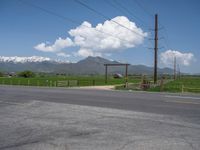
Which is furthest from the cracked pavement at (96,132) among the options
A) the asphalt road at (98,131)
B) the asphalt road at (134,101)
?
the asphalt road at (134,101)

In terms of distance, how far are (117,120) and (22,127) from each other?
319 centimetres

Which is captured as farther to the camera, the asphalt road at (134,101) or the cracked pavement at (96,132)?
the asphalt road at (134,101)

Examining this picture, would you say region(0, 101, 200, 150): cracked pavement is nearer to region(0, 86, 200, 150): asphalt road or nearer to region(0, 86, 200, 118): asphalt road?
region(0, 86, 200, 150): asphalt road

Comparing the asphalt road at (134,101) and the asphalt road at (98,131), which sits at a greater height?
the asphalt road at (134,101)

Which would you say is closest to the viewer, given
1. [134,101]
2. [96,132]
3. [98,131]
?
[96,132]

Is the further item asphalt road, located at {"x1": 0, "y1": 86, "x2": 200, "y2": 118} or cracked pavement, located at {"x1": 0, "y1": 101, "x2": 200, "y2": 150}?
asphalt road, located at {"x1": 0, "y1": 86, "x2": 200, "y2": 118}

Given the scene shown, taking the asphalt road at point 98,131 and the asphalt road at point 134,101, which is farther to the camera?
the asphalt road at point 134,101

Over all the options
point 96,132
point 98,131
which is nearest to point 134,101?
point 98,131

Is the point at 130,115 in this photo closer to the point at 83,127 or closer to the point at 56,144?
the point at 83,127

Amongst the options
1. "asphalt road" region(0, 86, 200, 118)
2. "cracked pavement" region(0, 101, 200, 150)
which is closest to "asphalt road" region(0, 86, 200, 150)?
"cracked pavement" region(0, 101, 200, 150)

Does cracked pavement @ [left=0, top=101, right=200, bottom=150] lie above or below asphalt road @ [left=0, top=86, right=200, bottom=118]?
below

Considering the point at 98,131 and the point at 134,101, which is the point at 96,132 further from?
the point at 134,101

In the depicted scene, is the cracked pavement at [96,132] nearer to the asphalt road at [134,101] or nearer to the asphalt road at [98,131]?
the asphalt road at [98,131]

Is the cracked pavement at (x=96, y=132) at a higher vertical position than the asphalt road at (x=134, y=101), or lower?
lower
